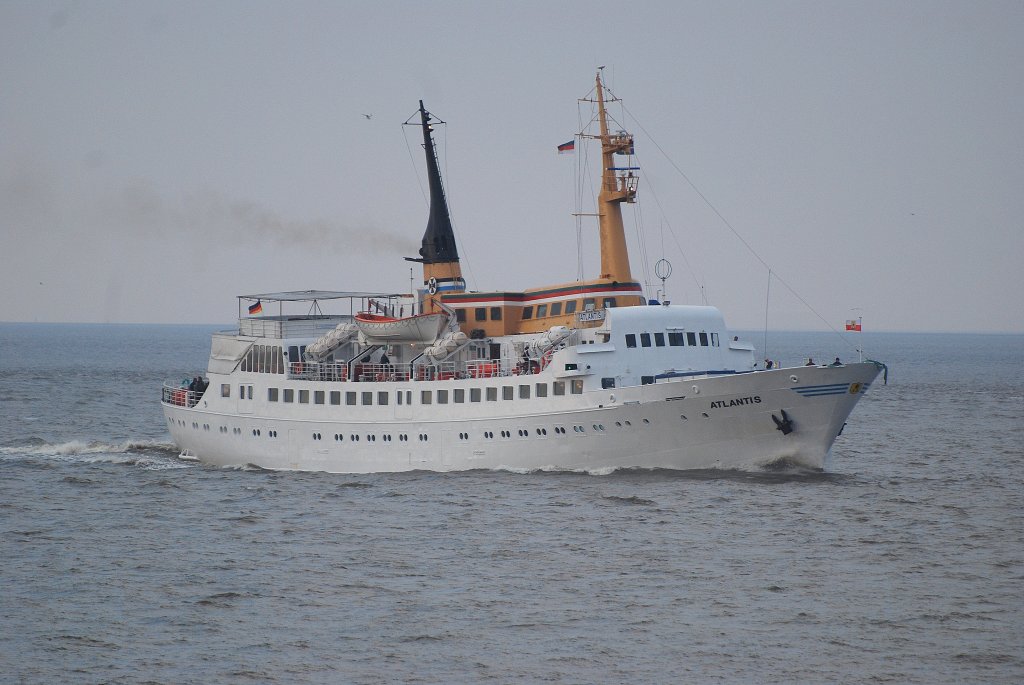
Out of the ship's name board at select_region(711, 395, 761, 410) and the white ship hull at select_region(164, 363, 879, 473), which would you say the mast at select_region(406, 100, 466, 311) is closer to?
the white ship hull at select_region(164, 363, 879, 473)

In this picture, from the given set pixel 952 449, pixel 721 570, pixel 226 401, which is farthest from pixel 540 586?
pixel 952 449

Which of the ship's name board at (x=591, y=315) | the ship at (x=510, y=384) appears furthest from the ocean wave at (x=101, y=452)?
the ship's name board at (x=591, y=315)

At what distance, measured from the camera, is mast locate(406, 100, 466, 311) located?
4775 cm

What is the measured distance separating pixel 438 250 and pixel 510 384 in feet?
32.0

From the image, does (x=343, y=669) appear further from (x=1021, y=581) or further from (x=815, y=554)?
(x=1021, y=581)

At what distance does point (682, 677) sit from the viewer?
21750 millimetres

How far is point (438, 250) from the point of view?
48000mm

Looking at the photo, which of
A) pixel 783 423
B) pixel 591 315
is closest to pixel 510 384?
pixel 591 315

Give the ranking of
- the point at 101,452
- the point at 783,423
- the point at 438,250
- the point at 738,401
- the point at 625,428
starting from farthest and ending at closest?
the point at 101,452 < the point at 438,250 < the point at 625,428 < the point at 783,423 < the point at 738,401

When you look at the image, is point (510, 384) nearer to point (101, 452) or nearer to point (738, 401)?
point (738, 401)

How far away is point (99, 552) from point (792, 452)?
883 inches

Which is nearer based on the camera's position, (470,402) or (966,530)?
(966,530)

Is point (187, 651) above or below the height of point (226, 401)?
below

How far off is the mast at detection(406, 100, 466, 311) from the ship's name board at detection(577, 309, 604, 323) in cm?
791
